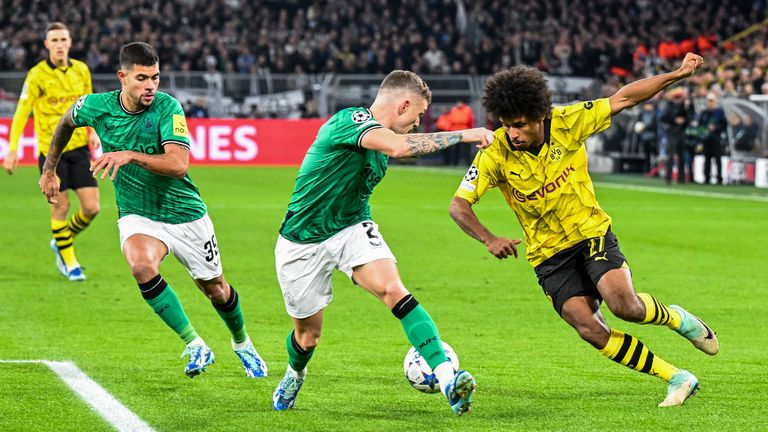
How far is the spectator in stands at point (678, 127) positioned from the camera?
1145 inches

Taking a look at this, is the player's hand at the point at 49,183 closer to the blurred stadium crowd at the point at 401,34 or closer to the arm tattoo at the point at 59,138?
the arm tattoo at the point at 59,138

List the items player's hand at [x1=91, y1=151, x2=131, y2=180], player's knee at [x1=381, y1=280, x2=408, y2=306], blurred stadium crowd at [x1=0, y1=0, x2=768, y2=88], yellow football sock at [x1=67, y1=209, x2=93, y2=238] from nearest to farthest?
player's knee at [x1=381, y1=280, x2=408, y2=306] → player's hand at [x1=91, y1=151, x2=131, y2=180] → yellow football sock at [x1=67, y1=209, x2=93, y2=238] → blurred stadium crowd at [x1=0, y1=0, x2=768, y2=88]

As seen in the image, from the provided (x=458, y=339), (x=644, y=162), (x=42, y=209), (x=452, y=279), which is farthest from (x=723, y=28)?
(x=458, y=339)

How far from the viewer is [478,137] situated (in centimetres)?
612

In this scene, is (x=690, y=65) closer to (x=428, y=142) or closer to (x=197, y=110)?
(x=428, y=142)

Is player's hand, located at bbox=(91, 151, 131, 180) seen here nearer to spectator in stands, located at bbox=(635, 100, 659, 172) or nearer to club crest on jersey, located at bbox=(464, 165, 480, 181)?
club crest on jersey, located at bbox=(464, 165, 480, 181)

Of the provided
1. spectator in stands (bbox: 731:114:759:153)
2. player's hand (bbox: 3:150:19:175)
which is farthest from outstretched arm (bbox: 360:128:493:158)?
spectator in stands (bbox: 731:114:759:153)

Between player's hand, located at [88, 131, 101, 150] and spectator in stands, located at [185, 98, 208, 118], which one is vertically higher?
player's hand, located at [88, 131, 101, 150]

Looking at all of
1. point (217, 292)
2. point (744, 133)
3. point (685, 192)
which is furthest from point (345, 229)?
point (744, 133)

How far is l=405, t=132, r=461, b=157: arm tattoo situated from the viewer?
6.21 metres

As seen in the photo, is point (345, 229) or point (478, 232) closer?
point (345, 229)

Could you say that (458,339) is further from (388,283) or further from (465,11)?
(465,11)

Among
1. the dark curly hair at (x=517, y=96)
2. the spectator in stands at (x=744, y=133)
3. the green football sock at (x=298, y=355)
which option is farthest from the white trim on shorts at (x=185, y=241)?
the spectator in stands at (x=744, y=133)

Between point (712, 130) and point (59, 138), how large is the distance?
22.1m
